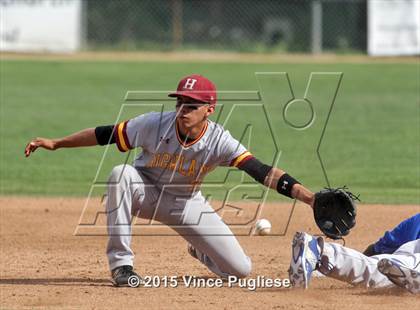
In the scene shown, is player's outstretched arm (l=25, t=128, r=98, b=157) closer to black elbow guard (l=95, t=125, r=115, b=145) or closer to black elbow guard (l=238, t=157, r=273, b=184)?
black elbow guard (l=95, t=125, r=115, b=145)

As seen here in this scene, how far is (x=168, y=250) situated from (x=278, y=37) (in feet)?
67.3

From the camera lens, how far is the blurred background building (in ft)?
83.6

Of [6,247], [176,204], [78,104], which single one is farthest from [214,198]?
[78,104]

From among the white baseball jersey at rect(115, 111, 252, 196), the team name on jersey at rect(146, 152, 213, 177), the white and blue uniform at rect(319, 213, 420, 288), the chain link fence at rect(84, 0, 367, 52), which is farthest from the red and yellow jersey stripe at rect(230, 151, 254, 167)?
the chain link fence at rect(84, 0, 367, 52)

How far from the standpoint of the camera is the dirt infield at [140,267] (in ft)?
21.4

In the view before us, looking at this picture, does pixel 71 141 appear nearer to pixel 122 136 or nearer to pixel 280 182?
pixel 122 136

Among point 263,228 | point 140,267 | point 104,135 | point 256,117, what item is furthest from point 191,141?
point 256,117

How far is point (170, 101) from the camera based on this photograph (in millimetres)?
17484

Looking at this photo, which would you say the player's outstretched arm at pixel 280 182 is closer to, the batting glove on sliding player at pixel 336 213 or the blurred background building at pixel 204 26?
the batting glove on sliding player at pixel 336 213

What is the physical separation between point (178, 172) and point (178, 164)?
0.06 meters

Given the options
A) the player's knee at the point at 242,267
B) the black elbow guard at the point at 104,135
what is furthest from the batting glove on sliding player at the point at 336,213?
the black elbow guard at the point at 104,135

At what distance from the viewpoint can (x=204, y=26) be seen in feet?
94.5

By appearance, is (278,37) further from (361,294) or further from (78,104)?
(361,294)

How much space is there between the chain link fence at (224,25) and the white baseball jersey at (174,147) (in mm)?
20600
